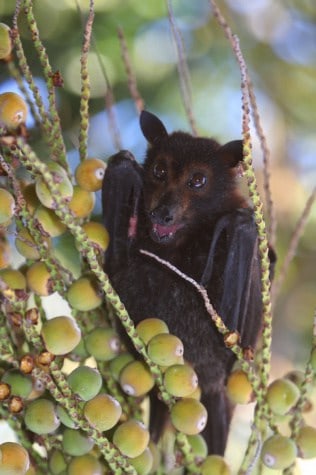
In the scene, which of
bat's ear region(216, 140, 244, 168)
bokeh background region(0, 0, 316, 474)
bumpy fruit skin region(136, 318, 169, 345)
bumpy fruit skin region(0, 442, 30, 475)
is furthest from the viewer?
bokeh background region(0, 0, 316, 474)

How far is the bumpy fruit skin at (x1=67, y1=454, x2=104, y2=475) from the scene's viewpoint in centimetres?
87

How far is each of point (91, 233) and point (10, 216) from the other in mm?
158

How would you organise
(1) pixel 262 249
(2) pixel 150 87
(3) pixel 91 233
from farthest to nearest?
(2) pixel 150 87 → (3) pixel 91 233 → (1) pixel 262 249

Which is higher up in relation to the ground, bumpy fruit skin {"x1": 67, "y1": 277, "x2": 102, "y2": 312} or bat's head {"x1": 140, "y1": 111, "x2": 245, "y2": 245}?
bat's head {"x1": 140, "y1": 111, "x2": 245, "y2": 245}

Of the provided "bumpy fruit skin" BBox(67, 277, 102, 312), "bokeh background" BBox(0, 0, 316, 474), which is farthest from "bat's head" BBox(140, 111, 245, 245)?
"bokeh background" BBox(0, 0, 316, 474)

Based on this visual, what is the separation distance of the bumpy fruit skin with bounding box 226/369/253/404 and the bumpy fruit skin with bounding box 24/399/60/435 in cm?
23

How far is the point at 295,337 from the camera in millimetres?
1746

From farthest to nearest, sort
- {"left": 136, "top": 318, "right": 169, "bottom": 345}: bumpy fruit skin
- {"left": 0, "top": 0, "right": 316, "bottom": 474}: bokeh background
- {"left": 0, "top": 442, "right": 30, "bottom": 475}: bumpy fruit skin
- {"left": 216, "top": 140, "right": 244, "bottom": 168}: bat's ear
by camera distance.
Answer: {"left": 0, "top": 0, "right": 316, "bottom": 474}: bokeh background
{"left": 216, "top": 140, "right": 244, "bottom": 168}: bat's ear
{"left": 136, "top": 318, "right": 169, "bottom": 345}: bumpy fruit skin
{"left": 0, "top": 442, "right": 30, "bottom": 475}: bumpy fruit skin

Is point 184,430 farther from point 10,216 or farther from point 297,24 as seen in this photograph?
point 297,24

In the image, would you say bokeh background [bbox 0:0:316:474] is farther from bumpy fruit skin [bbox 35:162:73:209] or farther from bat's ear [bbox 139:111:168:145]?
bumpy fruit skin [bbox 35:162:73:209]

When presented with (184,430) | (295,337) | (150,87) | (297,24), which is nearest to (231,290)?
(184,430)

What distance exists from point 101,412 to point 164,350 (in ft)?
0.32

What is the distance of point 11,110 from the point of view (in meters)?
0.85

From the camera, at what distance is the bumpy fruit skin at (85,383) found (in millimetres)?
863
